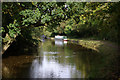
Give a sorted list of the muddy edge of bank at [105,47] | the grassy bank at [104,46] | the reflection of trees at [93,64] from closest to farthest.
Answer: the reflection of trees at [93,64] < the muddy edge of bank at [105,47] < the grassy bank at [104,46]

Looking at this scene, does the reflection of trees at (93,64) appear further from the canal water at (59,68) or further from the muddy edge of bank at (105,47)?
the muddy edge of bank at (105,47)

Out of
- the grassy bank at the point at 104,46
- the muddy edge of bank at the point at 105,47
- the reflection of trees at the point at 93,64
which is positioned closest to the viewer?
the reflection of trees at the point at 93,64

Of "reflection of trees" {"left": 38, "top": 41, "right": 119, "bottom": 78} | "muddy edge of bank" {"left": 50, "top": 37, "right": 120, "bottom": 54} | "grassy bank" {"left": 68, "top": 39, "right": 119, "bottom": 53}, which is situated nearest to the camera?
"reflection of trees" {"left": 38, "top": 41, "right": 119, "bottom": 78}

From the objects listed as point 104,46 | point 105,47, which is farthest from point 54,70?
point 104,46

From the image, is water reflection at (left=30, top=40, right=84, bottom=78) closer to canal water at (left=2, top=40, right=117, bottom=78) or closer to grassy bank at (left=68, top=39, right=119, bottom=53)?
canal water at (left=2, top=40, right=117, bottom=78)

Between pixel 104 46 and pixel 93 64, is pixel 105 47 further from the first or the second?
pixel 93 64

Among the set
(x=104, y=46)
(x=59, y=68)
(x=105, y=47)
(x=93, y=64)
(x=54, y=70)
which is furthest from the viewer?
(x=104, y=46)

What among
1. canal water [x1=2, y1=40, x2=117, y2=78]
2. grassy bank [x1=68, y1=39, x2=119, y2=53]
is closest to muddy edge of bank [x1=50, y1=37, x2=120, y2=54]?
grassy bank [x1=68, y1=39, x2=119, y2=53]

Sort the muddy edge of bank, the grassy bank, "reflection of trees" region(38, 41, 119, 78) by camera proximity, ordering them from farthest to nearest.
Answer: the grassy bank → the muddy edge of bank → "reflection of trees" region(38, 41, 119, 78)

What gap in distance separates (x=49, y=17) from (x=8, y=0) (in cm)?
414

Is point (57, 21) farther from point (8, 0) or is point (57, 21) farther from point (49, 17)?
point (8, 0)

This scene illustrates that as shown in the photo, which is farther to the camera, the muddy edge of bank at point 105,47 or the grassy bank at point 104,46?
the grassy bank at point 104,46

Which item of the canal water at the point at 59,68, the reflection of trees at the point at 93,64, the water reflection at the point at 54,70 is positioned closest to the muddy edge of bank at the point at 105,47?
the reflection of trees at the point at 93,64

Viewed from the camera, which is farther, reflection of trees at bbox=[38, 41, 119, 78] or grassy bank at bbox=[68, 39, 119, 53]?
grassy bank at bbox=[68, 39, 119, 53]
